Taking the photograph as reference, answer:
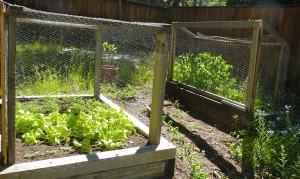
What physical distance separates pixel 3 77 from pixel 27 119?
95 cm

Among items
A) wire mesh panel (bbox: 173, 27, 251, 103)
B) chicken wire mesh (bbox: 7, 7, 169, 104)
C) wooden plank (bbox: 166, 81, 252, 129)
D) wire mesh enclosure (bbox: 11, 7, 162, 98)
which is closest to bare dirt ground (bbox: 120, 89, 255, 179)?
wooden plank (bbox: 166, 81, 252, 129)

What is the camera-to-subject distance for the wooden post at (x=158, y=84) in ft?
9.44

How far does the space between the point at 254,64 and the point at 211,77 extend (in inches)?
57.2

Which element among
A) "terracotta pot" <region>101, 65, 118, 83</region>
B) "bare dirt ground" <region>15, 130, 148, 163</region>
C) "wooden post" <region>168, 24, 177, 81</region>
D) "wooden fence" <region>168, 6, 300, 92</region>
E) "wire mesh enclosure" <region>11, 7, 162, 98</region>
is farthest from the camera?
"wooden fence" <region>168, 6, 300, 92</region>

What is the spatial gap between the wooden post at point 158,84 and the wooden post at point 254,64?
1.94 metres

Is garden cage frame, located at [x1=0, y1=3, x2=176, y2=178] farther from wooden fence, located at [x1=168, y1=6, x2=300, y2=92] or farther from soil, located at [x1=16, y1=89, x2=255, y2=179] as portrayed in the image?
wooden fence, located at [x1=168, y1=6, x2=300, y2=92]

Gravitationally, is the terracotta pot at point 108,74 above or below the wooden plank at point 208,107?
above

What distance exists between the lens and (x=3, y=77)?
2223 mm

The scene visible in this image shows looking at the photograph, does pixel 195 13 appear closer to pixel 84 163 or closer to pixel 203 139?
pixel 203 139

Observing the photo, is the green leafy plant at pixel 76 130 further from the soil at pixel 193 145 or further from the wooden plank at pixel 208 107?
the wooden plank at pixel 208 107

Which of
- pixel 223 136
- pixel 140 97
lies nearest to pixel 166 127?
pixel 223 136

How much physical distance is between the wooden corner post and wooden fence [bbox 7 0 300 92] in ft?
25.8

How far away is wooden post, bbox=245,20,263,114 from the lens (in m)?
4.17

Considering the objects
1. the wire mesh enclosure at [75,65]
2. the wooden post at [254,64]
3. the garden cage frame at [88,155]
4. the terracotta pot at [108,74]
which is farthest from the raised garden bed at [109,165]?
the terracotta pot at [108,74]
